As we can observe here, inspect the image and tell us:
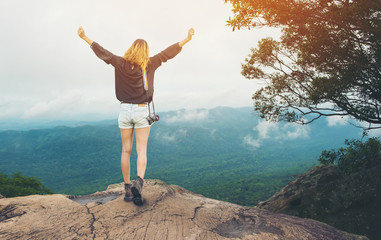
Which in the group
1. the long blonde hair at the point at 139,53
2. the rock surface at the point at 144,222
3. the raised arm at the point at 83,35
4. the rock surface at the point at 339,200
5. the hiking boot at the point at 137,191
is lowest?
the rock surface at the point at 339,200

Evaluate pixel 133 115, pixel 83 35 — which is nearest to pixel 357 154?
pixel 133 115

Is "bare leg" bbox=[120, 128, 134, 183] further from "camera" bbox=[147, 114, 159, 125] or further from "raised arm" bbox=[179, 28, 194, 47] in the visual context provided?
"raised arm" bbox=[179, 28, 194, 47]

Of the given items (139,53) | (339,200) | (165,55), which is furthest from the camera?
(339,200)

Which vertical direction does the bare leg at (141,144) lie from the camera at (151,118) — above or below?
below

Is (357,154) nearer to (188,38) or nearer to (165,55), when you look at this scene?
(188,38)

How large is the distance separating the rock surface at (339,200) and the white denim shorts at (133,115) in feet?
31.5

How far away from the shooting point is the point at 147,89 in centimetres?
429

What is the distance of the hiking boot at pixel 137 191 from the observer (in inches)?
167

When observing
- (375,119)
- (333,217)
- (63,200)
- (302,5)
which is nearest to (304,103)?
(375,119)

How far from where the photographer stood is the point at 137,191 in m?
4.30

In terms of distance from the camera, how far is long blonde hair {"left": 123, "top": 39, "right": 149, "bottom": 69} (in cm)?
417

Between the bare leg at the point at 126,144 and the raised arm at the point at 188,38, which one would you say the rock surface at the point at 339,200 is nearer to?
the bare leg at the point at 126,144

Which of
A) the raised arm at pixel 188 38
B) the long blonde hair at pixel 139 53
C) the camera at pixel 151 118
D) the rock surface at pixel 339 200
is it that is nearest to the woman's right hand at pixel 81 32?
the long blonde hair at pixel 139 53

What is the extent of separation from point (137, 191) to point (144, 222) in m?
0.64
